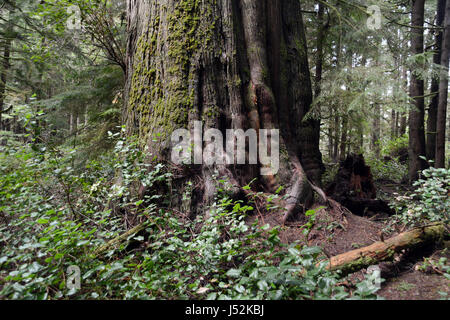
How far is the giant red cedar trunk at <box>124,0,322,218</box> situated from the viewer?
341cm

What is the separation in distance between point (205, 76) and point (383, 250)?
9.59 feet

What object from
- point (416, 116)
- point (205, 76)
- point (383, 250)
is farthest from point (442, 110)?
point (205, 76)

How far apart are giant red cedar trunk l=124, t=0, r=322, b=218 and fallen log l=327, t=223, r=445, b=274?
109 centimetres

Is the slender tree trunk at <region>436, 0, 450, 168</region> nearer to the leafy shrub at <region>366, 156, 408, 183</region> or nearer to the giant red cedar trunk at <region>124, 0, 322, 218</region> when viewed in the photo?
the leafy shrub at <region>366, 156, 408, 183</region>

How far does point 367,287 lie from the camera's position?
5.52 ft

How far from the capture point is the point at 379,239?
10.0 feet

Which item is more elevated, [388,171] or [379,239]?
[388,171]

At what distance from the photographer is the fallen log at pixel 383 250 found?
2.31 m

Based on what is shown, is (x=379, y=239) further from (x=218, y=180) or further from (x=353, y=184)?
(x=353, y=184)

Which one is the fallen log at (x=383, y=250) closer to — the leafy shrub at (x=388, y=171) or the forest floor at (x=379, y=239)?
the forest floor at (x=379, y=239)

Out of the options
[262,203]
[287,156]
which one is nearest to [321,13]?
[287,156]

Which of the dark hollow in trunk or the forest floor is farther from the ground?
the dark hollow in trunk

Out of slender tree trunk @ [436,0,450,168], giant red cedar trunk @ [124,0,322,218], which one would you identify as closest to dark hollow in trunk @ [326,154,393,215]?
giant red cedar trunk @ [124,0,322,218]
